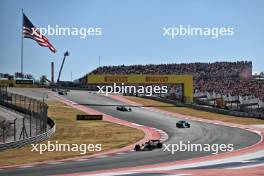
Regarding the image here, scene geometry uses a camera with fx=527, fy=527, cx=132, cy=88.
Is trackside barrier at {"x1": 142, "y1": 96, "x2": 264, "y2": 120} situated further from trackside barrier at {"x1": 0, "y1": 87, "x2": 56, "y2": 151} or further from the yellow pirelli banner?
trackside barrier at {"x1": 0, "y1": 87, "x2": 56, "y2": 151}

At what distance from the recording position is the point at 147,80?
72.4 meters

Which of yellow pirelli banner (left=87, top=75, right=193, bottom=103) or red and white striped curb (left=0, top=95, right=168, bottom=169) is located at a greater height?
yellow pirelli banner (left=87, top=75, right=193, bottom=103)

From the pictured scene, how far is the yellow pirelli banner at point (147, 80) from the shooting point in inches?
2744

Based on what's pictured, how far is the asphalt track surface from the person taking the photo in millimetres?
26670

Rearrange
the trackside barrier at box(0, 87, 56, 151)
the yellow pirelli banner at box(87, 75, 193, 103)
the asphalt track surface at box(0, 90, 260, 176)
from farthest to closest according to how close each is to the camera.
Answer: the yellow pirelli banner at box(87, 75, 193, 103) < the trackside barrier at box(0, 87, 56, 151) < the asphalt track surface at box(0, 90, 260, 176)

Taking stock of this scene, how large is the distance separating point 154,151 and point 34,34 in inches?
837

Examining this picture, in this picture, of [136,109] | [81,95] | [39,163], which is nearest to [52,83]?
[81,95]

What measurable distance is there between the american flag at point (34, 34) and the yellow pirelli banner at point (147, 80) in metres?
18.6

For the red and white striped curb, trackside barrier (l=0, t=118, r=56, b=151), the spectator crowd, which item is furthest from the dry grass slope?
the spectator crowd

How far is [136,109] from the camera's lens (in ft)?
224

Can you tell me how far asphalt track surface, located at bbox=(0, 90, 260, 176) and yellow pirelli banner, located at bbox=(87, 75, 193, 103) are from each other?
364 centimetres

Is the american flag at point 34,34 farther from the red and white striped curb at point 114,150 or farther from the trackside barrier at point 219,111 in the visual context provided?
the trackside barrier at point 219,111

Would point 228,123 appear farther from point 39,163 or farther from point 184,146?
point 39,163

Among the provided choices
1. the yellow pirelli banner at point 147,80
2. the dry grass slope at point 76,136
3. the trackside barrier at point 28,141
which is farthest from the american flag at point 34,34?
the yellow pirelli banner at point 147,80
